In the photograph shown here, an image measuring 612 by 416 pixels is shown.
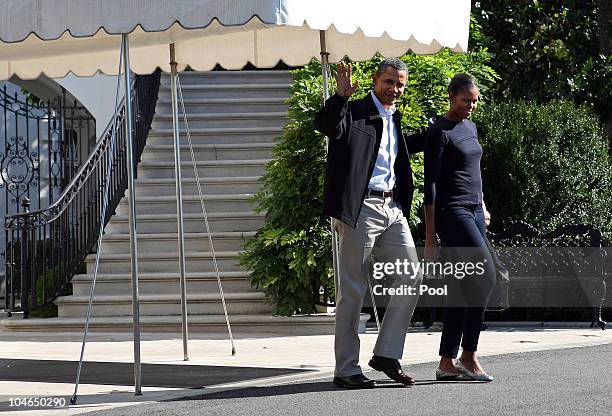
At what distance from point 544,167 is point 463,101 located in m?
5.98

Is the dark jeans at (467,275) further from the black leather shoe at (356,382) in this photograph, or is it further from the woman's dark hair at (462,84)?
the woman's dark hair at (462,84)

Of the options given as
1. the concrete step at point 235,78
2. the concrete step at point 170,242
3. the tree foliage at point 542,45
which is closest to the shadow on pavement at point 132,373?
the concrete step at point 170,242

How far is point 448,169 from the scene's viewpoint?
828 centimetres

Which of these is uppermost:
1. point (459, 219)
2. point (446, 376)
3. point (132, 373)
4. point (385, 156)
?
point (385, 156)

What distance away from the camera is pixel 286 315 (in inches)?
514

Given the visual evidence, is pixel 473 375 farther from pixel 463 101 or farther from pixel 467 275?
pixel 463 101

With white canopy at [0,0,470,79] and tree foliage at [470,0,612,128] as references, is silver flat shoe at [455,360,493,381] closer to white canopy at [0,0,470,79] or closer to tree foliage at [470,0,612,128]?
white canopy at [0,0,470,79]

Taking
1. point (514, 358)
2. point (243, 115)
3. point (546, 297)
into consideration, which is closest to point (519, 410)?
point (514, 358)

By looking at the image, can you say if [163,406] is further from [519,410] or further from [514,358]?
[514,358]

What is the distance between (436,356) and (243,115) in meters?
7.52

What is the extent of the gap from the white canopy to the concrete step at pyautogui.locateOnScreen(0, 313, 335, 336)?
310 centimetres

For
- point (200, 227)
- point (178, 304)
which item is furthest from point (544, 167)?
point (178, 304)

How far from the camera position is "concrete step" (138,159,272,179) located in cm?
1605

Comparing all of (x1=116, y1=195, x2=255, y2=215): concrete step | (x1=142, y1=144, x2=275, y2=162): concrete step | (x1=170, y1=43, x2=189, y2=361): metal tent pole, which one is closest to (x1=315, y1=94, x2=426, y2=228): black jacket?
(x1=170, y1=43, x2=189, y2=361): metal tent pole
